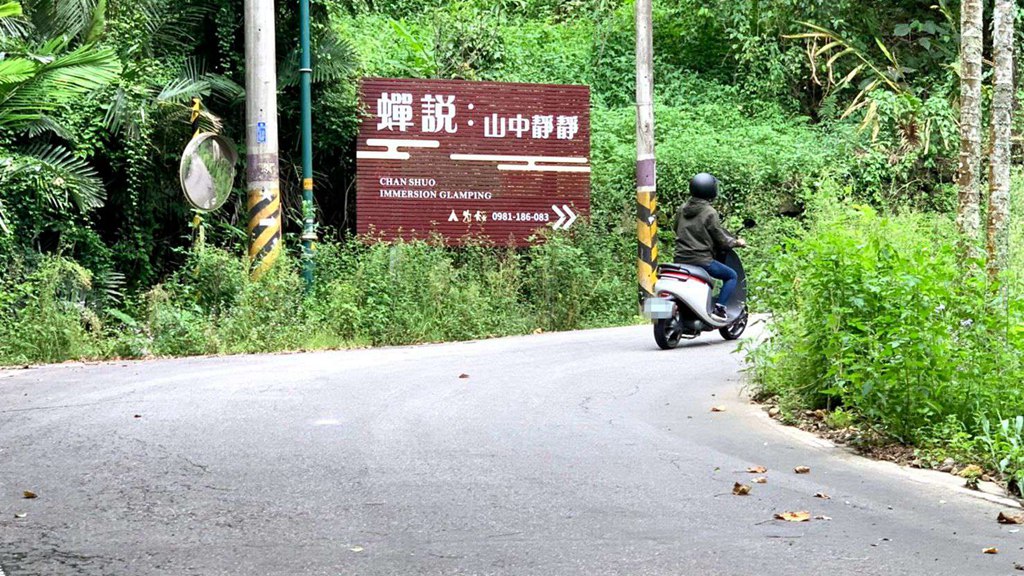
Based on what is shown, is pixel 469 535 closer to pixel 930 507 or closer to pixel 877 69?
pixel 930 507

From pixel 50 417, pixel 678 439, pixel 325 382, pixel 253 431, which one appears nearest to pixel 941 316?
pixel 678 439

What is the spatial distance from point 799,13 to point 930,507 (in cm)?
2126

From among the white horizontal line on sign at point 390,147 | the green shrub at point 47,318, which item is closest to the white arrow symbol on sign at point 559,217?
the white horizontal line on sign at point 390,147

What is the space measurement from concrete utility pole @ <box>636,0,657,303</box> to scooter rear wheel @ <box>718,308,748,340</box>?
483cm

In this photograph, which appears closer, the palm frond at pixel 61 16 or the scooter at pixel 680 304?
the scooter at pixel 680 304

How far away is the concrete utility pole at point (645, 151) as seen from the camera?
20.5 metres

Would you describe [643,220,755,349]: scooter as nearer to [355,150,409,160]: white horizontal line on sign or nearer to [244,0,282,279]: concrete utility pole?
[244,0,282,279]: concrete utility pole

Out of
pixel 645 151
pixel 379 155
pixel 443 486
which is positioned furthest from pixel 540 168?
pixel 443 486

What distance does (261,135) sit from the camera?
1762 centimetres

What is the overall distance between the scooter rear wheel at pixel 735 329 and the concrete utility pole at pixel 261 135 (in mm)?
6182

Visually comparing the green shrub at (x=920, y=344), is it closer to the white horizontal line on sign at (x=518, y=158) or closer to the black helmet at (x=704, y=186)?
the black helmet at (x=704, y=186)

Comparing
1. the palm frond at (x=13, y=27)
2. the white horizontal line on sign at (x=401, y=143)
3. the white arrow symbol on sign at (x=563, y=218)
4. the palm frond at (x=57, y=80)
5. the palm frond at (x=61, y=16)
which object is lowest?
the white arrow symbol on sign at (x=563, y=218)

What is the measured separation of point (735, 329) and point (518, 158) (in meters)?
5.93

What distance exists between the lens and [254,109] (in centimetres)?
1761
